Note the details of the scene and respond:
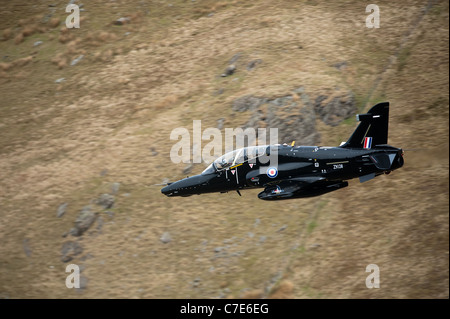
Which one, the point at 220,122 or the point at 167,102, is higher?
the point at 220,122

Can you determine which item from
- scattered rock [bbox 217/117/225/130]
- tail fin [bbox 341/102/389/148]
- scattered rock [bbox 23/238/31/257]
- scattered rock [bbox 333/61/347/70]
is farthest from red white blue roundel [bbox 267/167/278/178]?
scattered rock [bbox 333/61/347/70]

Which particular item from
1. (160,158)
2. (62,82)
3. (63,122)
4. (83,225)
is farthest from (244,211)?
(62,82)

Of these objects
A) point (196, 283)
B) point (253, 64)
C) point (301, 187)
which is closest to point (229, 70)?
point (253, 64)

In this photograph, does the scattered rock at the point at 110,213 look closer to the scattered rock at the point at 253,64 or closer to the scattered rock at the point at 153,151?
the scattered rock at the point at 153,151

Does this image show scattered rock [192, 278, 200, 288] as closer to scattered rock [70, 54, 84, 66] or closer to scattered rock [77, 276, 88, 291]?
scattered rock [77, 276, 88, 291]

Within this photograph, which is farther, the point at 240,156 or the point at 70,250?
the point at 70,250

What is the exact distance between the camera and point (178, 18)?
180 ft

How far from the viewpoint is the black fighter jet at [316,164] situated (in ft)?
88.6

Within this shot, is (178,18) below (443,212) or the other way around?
the other way around

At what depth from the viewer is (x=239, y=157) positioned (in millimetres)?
29328

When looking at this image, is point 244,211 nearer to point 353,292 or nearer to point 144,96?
point 353,292

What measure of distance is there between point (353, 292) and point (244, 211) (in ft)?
25.9

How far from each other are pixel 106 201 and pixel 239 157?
11.8 metres

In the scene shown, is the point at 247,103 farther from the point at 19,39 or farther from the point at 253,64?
the point at 19,39
